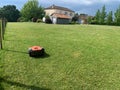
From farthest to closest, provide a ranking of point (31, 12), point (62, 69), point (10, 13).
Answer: point (10, 13) → point (31, 12) → point (62, 69)

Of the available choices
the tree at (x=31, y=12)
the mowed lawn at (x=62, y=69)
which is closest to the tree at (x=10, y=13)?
the tree at (x=31, y=12)

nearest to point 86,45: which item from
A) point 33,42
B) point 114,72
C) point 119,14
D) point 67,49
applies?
point 67,49

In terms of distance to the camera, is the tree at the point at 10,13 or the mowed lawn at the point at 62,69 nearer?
the mowed lawn at the point at 62,69

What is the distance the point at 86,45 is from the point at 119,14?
46.7m

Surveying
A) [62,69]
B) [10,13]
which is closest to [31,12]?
[10,13]

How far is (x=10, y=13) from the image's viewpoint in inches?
3071

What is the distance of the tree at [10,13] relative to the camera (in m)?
76.5

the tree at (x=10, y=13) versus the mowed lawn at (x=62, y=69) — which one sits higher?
the tree at (x=10, y=13)

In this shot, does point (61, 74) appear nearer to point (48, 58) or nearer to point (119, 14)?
point (48, 58)

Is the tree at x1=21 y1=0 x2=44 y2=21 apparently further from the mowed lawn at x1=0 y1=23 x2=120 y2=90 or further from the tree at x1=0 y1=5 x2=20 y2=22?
the mowed lawn at x1=0 y1=23 x2=120 y2=90

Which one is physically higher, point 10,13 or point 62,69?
point 10,13

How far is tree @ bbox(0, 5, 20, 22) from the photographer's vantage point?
76.5 metres

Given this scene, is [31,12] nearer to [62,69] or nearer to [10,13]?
[10,13]

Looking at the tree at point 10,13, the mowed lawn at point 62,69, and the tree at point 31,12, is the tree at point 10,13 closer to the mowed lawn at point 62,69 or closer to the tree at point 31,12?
the tree at point 31,12
